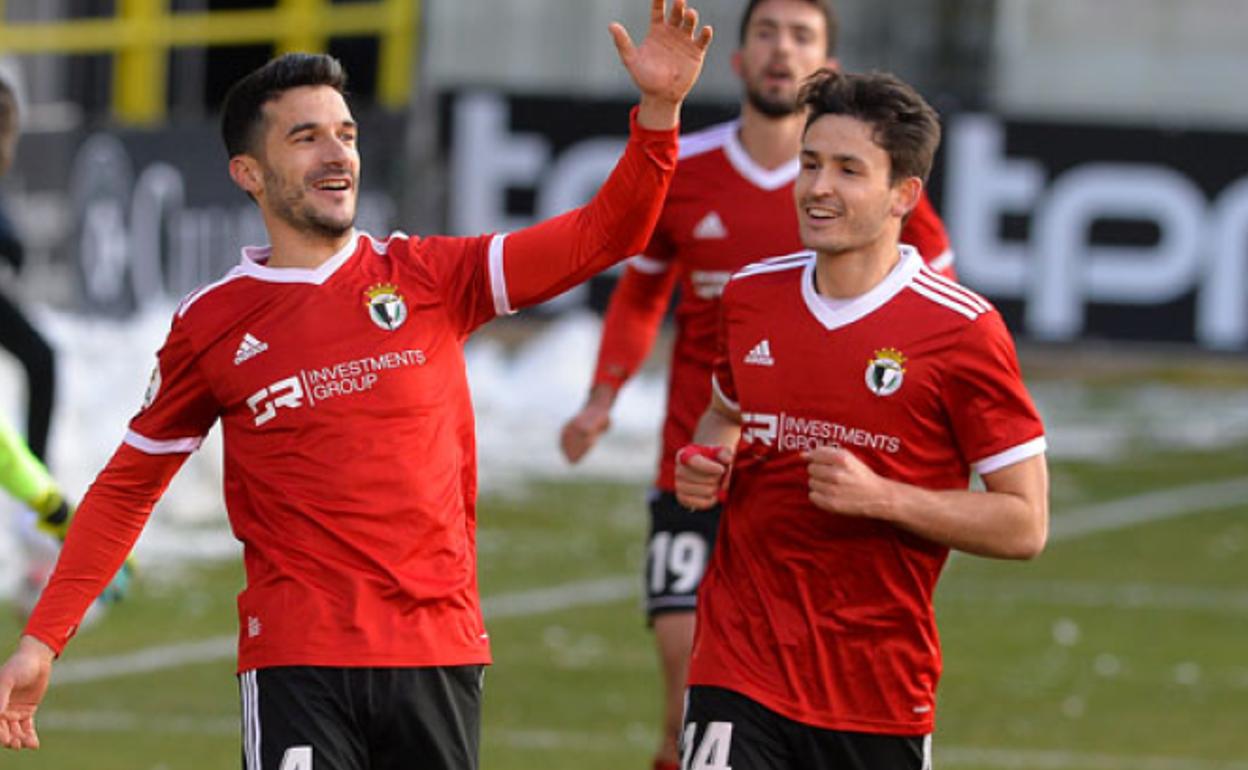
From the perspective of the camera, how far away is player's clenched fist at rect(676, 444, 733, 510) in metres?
5.90

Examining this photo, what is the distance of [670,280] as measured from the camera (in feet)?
28.9

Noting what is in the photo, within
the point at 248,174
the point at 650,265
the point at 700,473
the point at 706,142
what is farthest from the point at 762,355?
the point at 650,265

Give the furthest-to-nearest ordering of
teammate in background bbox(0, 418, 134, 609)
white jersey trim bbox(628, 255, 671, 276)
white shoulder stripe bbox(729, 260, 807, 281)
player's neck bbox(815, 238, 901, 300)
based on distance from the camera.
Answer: white jersey trim bbox(628, 255, 671, 276)
teammate in background bbox(0, 418, 134, 609)
white shoulder stripe bbox(729, 260, 807, 281)
player's neck bbox(815, 238, 901, 300)

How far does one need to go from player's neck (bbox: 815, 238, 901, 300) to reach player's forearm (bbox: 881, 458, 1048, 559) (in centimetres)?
50

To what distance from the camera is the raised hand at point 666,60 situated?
5.64 meters

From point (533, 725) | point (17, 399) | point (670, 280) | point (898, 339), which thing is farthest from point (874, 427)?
point (17, 399)

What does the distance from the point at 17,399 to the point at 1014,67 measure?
1268cm

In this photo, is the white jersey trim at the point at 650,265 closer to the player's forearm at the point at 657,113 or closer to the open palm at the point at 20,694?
the player's forearm at the point at 657,113

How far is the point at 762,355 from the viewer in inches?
241

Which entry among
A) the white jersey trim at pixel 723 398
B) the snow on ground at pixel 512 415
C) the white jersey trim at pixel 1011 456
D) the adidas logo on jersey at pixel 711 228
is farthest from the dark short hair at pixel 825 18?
the snow on ground at pixel 512 415

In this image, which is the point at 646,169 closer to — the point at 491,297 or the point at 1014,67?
the point at 491,297

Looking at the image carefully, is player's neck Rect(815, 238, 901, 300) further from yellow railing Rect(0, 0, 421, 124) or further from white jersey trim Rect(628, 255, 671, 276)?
yellow railing Rect(0, 0, 421, 124)

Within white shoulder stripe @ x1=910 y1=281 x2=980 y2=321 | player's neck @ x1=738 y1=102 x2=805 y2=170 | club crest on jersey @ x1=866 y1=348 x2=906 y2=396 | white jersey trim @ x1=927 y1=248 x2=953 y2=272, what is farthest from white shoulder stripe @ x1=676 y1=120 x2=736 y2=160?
club crest on jersey @ x1=866 y1=348 x2=906 y2=396

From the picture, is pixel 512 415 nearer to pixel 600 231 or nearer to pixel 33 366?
pixel 33 366
